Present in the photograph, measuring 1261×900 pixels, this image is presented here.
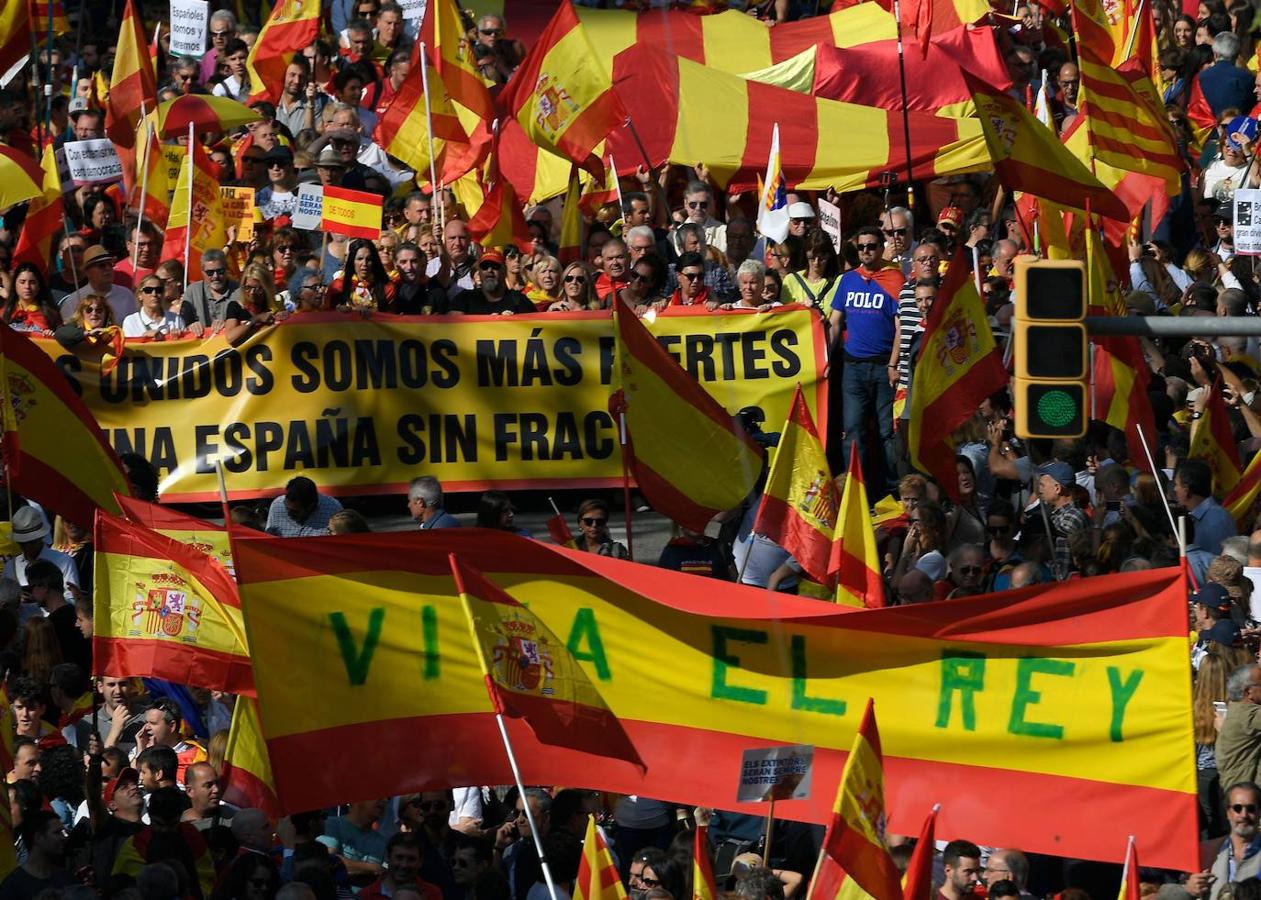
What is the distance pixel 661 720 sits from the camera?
1104cm

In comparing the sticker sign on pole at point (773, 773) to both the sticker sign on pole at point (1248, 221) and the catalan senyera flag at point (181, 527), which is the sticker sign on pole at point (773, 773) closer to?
the catalan senyera flag at point (181, 527)

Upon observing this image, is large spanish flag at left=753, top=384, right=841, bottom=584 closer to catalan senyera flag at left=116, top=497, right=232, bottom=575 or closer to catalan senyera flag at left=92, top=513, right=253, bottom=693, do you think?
catalan senyera flag at left=116, top=497, right=232, bottom=575

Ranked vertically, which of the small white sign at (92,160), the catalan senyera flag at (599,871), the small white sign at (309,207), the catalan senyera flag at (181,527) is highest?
the small white sign at (92,160)

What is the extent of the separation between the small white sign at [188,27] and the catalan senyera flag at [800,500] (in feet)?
35.5

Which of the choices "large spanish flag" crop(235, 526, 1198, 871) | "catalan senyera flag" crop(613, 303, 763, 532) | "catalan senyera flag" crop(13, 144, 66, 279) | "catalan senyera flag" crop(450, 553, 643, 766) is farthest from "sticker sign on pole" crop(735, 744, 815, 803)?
"catalan senyera flag" crop(13, 144, 66, 279)

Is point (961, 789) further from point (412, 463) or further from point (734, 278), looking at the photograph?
point (734, 278)

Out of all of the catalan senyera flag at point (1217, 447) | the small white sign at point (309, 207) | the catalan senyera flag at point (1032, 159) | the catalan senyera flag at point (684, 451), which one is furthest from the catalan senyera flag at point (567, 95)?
the catalan senyera flag at point (1217, 447)

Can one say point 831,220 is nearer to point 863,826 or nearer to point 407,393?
point 407,393

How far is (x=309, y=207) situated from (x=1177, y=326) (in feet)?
28.4

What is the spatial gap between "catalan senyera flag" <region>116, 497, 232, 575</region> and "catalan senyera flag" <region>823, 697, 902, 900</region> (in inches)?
159

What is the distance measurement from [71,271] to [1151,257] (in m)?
6.95

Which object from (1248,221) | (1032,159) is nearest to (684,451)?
(1032,159)

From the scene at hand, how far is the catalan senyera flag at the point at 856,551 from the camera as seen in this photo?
12406 millimetres

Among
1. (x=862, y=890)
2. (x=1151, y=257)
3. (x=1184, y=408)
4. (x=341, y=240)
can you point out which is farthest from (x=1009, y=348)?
(x=862, y=890)
